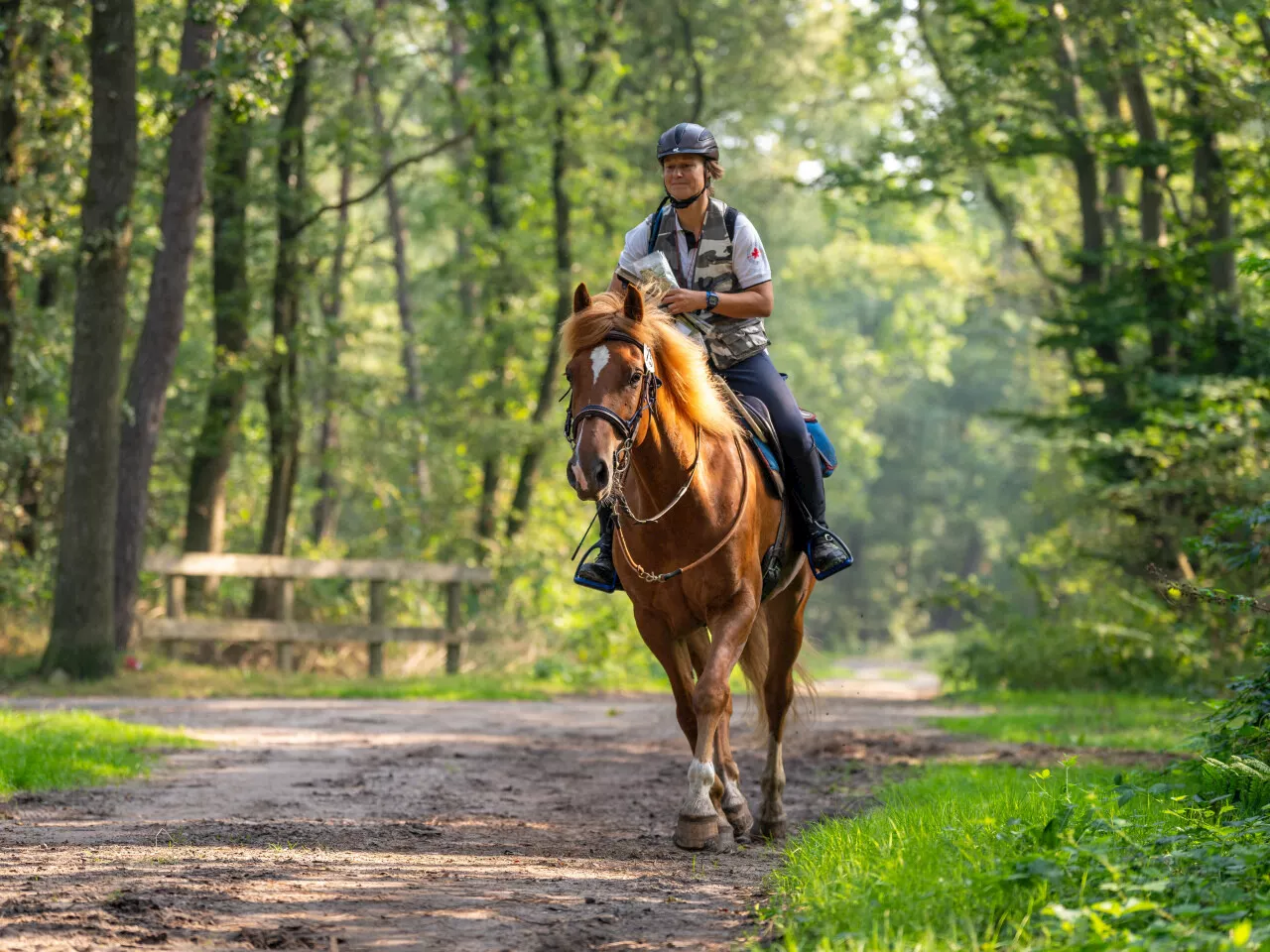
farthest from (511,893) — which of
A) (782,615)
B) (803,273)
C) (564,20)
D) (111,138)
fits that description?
(803,273)

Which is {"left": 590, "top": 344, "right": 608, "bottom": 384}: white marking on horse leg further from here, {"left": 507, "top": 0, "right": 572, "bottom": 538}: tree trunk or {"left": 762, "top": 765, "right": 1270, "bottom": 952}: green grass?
{"left": 507, "top": 0, "right": 572, "bottom": 538}: tree trunk

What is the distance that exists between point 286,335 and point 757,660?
53.9 ft

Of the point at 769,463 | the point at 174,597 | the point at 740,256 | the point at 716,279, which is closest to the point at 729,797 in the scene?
the point at 769,463

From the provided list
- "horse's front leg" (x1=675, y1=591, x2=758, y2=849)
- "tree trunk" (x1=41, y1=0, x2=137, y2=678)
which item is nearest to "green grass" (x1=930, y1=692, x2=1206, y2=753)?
"horse's front leg" (x1=675, y1=591, x2=758, y2=849)

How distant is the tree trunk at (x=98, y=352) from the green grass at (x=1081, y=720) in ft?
30.2

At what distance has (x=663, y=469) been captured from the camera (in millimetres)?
7180

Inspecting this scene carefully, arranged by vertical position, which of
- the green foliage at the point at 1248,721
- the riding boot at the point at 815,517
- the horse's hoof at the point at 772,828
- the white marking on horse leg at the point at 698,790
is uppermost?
the riding boot at the point at 815,517

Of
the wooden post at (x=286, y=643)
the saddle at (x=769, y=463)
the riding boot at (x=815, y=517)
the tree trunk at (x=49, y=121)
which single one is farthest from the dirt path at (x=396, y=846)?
the tree trunk at (x=49, y=121)

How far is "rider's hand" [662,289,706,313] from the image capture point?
7562 mm

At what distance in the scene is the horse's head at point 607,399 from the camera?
6.30m

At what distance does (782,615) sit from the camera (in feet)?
28.9

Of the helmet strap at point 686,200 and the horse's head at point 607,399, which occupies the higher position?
the helmet strap at point 686,200

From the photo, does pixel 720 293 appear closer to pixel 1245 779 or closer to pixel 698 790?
pixel 698 790

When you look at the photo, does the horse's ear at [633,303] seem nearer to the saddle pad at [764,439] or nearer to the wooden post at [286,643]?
the saddle pad at [764,439]
